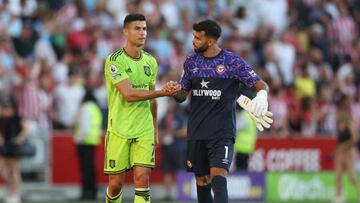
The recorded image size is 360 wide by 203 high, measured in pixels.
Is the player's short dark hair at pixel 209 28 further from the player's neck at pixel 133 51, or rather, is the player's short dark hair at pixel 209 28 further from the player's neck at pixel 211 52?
the player's neck at pixel 133 51

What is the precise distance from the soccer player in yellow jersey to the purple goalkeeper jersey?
1.86ft

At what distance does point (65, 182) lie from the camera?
23.6m

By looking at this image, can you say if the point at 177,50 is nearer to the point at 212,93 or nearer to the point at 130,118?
the point at 212,93

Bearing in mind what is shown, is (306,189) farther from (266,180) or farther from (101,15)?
(101,15)

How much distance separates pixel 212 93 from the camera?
14023mm

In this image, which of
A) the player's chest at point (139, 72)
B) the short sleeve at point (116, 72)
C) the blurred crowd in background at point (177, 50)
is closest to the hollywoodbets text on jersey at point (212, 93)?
the player's chest at point (139, 72)

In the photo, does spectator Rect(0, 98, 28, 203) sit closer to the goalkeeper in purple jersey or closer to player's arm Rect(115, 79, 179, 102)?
the goalkeeper in purple jersey

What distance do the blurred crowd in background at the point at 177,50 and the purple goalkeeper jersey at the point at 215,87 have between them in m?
8.56

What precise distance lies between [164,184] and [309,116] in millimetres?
4107

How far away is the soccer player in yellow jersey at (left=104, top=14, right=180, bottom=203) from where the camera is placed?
13672 mm

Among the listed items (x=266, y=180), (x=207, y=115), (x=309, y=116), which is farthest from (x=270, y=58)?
(x=207, y=115)

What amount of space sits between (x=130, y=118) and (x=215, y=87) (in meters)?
A: 1.14

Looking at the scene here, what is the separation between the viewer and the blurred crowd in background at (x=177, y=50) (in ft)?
77.1

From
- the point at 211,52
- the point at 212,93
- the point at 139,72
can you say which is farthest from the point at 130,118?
the point at 211,52
